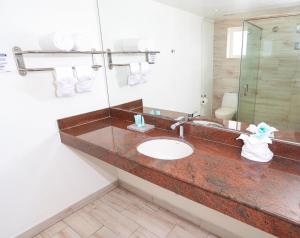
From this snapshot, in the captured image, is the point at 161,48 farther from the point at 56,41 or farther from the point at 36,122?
the point at 36,122

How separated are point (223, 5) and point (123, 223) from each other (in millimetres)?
1897

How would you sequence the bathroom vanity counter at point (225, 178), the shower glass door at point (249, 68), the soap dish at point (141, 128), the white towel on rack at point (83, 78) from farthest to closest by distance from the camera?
1. the soap dish at point (141, 128)
2. the white towel on rack at point (83, 78)
3. the shower glass door at point (249, 68)
4. the bathroom vanity counter at point (225, 178)

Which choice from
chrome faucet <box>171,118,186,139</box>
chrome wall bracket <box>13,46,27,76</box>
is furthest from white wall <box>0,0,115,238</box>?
chrome faucet <box>171,118,186,139</box>

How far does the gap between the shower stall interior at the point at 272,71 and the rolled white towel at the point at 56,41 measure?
122 centimetres

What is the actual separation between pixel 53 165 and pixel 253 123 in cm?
164

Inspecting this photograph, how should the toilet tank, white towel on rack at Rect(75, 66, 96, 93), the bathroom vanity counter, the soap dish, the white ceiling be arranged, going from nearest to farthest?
the bathroom vanity counter → the white ceiling → the toilet tank → white towel on rack at Rect(75, 66, 96, 93) → the soap dish

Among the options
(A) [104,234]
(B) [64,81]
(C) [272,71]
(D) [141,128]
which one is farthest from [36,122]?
(C) [272,71]

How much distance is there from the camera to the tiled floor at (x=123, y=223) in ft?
5.82

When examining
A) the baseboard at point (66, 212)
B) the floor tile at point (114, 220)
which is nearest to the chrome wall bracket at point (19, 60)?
the baseboard at point (66, 212)

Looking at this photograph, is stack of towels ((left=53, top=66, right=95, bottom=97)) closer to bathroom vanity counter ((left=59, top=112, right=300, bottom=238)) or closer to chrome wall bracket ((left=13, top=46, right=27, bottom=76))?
chrome wall bracket ((left=13, top=46, right=27, bottom=76))

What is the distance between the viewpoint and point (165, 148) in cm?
163

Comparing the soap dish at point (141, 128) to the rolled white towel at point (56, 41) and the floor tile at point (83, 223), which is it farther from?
the floor tile at point (83, 223)

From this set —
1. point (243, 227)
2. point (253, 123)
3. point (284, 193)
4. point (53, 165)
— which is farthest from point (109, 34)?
point (243, 227)

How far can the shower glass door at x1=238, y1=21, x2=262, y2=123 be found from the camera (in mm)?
1251
